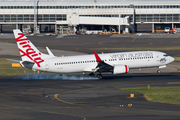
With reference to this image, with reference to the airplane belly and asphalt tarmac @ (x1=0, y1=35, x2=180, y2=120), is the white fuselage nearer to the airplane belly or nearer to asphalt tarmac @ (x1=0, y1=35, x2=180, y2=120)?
the airplane belly

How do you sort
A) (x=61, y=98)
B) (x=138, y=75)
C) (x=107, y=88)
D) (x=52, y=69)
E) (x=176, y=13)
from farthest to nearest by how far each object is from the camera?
(x=176, y=13), (x=138, y=75), (x=52, y=69), (x=107, y=88), (x=61, y=98)

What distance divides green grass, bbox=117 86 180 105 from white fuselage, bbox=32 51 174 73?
10385 mm

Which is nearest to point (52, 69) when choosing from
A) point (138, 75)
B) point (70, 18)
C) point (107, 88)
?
point (107, 88)

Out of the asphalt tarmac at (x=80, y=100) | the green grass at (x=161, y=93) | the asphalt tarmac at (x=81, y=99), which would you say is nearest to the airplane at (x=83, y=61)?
the asphalt tarmac at (x=81, y=99)

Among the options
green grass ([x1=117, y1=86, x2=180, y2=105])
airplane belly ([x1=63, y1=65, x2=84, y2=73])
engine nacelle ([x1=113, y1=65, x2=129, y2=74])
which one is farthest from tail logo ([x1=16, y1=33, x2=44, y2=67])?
green grass ([x1=117, y1=86, x2=180, y2=105])

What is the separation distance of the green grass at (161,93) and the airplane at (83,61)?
919 centimetres

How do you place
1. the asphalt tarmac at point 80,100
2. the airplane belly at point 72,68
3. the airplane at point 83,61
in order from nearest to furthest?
the asphalt tarmac at point 80,100 → the airplane at point 83,61 → the airplane belly at point 72,68

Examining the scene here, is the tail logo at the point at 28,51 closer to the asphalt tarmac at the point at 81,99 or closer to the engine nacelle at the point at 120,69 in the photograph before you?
the asphalt tarmac at the point at 81,99

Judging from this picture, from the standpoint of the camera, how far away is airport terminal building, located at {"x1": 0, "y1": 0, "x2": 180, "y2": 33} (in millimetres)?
173375

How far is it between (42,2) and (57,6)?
8479 millimetres

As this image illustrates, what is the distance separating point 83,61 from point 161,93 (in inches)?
679

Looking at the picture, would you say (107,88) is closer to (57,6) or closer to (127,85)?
(127,85)

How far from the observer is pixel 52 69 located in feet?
182

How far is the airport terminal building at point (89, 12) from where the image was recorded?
17338 centimetres
